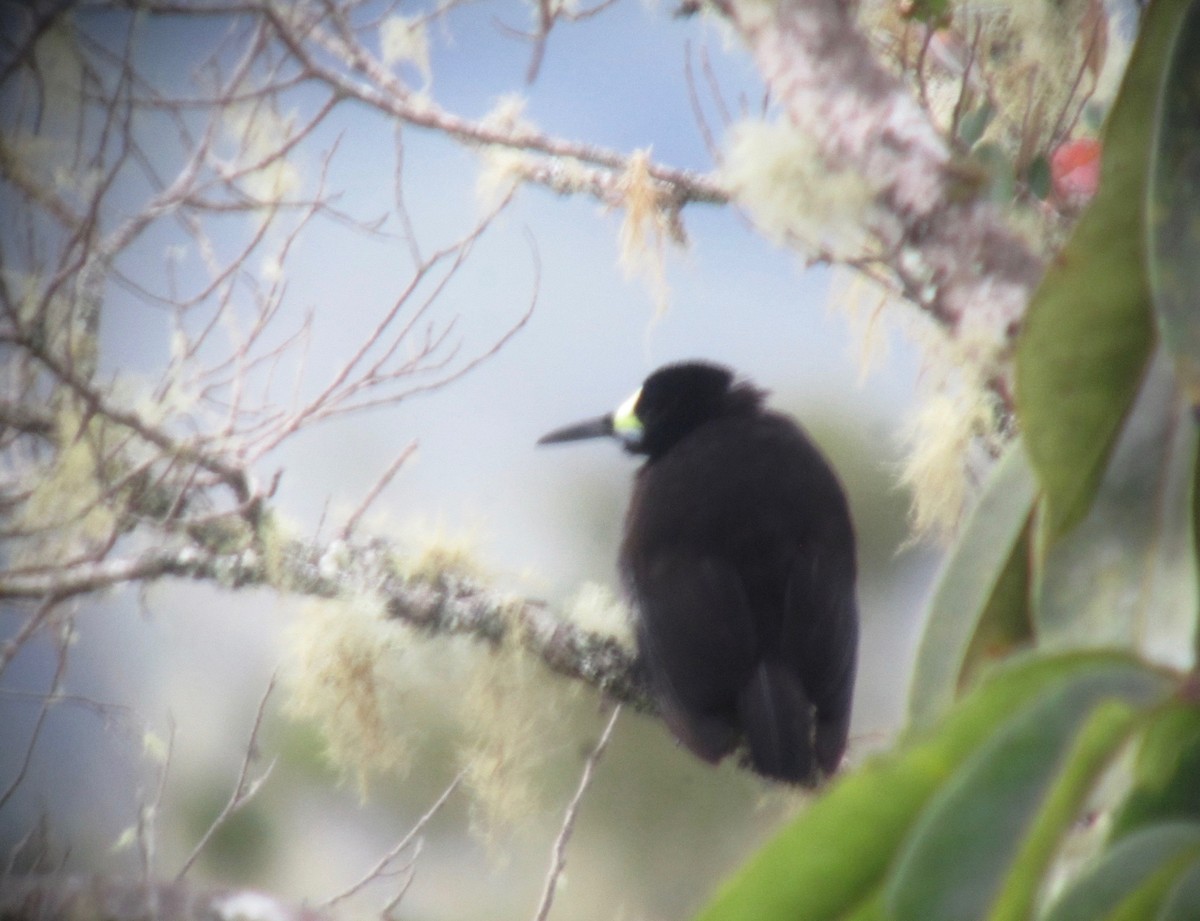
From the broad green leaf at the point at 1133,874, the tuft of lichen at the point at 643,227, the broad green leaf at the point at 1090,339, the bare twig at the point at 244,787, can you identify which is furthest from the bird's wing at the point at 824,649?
the broad green leaf at the point at 1133,874

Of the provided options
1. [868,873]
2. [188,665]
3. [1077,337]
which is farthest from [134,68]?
[868,873]

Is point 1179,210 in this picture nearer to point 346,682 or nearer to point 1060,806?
point 1060,806

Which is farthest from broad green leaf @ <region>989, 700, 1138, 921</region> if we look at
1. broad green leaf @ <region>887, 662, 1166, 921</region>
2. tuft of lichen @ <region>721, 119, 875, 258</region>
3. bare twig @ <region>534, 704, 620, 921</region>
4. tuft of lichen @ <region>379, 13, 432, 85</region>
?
tuft of lichen @ <region>379, 13, 432, 85</region>

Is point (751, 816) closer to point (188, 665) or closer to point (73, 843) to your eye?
point (188, 665)

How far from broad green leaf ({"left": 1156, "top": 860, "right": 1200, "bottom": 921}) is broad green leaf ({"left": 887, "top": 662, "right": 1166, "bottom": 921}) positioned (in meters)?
0.04

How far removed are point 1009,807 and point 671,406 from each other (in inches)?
58.6

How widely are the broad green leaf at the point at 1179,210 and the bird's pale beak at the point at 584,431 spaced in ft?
4.26

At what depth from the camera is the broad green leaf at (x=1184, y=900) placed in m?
0.37

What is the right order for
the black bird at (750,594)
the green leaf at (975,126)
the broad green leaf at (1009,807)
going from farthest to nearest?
1. the black bird at (750,594)
2. the green leaf at (975,126)
3. the broad green leaf at (1009,807)

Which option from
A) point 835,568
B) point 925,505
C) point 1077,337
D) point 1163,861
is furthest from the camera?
point 925,505

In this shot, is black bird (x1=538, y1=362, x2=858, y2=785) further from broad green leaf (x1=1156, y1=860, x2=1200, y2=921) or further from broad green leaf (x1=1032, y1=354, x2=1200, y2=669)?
broad green leaf (x1=1156, y1=860, x2=1200, y2=921)

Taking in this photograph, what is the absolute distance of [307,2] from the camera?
5.61 feet

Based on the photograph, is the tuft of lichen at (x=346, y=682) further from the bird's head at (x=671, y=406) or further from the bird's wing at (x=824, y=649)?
the bird's wing at (x=824, y=649)

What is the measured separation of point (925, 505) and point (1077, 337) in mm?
1157
